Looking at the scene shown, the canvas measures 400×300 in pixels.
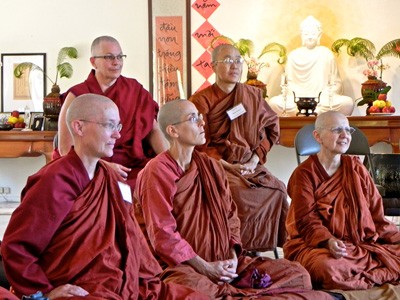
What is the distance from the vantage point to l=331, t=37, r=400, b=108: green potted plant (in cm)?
711

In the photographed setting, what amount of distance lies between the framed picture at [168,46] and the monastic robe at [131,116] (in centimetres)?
341

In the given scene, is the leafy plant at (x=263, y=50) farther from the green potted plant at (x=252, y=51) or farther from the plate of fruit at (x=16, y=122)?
the plate of fruit at (x=16, y=122)

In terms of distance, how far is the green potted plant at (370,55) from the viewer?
7.11 m

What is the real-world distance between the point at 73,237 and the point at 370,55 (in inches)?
214

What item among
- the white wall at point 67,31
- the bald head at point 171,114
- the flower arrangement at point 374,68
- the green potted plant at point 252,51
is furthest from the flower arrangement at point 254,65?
the bald head at point 171,114

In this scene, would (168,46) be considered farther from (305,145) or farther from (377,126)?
(305,145)

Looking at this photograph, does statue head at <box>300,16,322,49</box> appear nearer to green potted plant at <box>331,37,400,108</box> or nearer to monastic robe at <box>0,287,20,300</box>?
green potted plant at <box>331,37,400,108</box>

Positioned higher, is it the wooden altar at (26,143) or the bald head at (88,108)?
the bald head at (88,108)

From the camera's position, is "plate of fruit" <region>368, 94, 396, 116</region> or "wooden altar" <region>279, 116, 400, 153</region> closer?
"wooden altar" <region>279, 116, 400, 153</region>

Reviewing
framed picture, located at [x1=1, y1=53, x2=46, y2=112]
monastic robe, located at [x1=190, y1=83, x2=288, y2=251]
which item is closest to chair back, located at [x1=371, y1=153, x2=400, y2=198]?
monastic robe, located at [x1=190, y1=83, x2=288, y2=251]

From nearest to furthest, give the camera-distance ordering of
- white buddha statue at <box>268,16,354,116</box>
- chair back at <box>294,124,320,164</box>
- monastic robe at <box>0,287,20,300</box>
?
monastic robe at <box>0,287,20,300</box>
chair back at <box>294,124,320,164</box>
white buddha statue at <box>268,16,354,116</box>

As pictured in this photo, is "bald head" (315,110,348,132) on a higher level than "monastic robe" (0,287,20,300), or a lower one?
higher

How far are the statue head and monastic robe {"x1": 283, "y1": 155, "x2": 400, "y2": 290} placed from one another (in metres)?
3.80

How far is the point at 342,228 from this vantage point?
12.0ft
